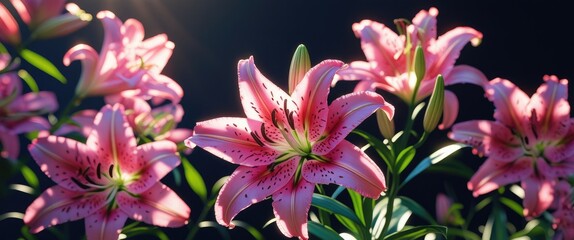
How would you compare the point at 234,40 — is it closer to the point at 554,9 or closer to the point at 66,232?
the point at 554,9

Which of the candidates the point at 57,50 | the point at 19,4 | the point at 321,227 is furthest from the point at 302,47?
the point at 57,50

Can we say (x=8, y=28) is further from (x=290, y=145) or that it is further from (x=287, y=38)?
(x=287, y=38)

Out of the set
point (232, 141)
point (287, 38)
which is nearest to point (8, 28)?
point (232, 141)

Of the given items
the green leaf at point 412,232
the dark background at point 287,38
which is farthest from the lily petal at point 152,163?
the dark background at point 287,38

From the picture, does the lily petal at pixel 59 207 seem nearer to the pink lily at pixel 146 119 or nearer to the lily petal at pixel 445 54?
the pink lily at pixel 146 119

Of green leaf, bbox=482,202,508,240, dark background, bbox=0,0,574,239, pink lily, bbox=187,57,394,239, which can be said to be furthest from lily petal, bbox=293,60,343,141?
dark background, bbox=0,0,574,239

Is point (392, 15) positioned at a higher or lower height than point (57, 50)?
higher
